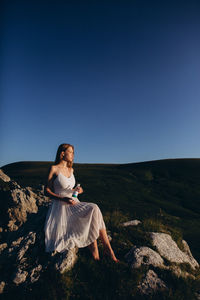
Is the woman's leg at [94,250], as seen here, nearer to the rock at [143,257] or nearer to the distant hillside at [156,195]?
the rock at [143,257]

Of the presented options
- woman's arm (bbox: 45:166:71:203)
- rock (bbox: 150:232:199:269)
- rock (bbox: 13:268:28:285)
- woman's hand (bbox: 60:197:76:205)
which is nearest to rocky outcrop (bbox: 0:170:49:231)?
A: woman's arm (bbox: 45:166:71:203)

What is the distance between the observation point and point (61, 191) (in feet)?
28.5

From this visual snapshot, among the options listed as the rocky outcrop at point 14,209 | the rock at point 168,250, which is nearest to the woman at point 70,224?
the rock at point 168,250

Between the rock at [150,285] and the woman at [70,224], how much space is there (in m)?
1.14

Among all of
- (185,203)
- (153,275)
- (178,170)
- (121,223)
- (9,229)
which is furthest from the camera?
(178,170)

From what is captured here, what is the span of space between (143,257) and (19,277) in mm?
4361

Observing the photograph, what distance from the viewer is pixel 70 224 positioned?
A: 816cm

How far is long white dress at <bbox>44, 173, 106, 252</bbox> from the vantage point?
25.9 ft

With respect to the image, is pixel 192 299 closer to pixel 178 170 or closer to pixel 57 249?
pixel 57 249

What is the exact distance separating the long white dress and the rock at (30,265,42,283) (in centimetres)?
65

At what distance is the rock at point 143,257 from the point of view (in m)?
7.96

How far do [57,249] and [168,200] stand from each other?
4451cm

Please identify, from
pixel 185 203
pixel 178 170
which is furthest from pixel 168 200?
pixel 178 170

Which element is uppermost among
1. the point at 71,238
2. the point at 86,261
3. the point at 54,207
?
the point at 54,207
